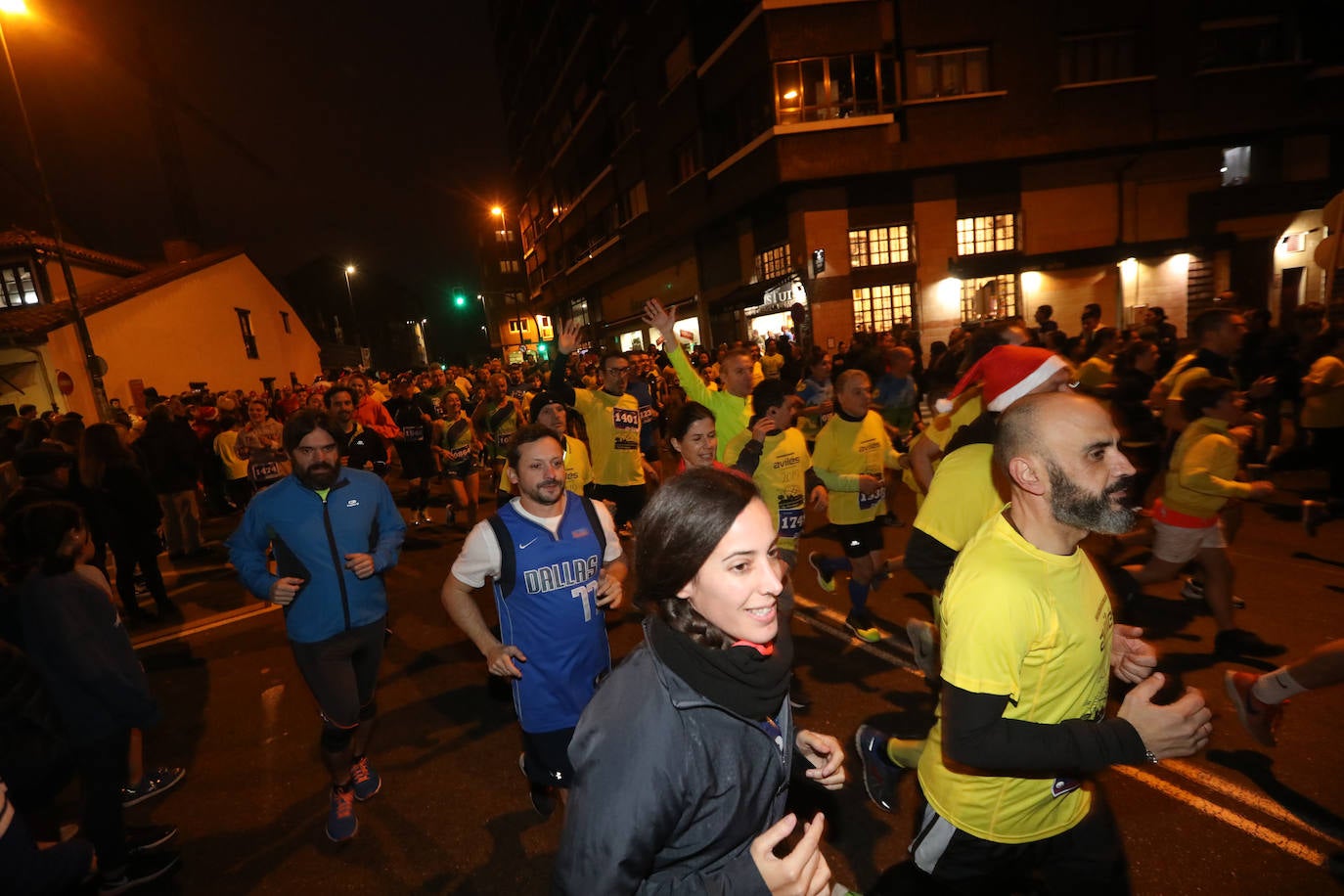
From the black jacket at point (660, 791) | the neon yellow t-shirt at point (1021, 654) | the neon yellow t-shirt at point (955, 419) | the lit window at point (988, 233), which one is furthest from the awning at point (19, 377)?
the lit window at point (988, 233)

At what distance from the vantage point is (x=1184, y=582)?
5.84 metres

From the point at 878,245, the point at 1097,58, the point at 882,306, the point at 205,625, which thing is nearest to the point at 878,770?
the point at 205,625

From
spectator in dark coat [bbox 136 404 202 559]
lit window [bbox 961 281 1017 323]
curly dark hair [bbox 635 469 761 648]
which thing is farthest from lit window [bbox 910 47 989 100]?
curly dark hair [bbox 635 469 761 648]

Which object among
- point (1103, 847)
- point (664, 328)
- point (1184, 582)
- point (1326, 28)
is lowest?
point (1184, 582)

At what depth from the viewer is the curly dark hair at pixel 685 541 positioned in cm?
150

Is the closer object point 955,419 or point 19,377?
point 955,419

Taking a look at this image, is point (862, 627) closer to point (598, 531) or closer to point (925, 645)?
point (925, 645)

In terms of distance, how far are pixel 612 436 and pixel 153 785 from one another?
4.61 m

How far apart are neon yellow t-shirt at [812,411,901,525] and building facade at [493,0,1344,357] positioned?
15443 millimetres

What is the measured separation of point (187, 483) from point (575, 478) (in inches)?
288

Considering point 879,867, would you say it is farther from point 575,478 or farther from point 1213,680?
point 575,478

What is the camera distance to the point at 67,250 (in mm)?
23734

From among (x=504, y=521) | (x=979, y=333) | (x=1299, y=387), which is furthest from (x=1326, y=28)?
(x=504, y=521)

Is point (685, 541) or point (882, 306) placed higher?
point (882, 306)
